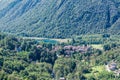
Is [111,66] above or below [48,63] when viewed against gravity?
below

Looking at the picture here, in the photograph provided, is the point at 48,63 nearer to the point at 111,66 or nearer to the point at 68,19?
the point at 111,66

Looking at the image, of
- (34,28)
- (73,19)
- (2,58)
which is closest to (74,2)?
(73,19)

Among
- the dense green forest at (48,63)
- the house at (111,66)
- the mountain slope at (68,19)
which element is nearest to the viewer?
the dense green forest at (48,63)

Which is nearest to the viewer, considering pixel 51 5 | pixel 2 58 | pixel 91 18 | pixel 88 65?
pixel 2 58

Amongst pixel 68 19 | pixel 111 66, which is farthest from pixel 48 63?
pixel 68 19

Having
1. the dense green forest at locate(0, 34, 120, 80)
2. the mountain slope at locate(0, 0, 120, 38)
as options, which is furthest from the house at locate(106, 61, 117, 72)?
the mountain slope at locate(0, 0, 120, 38)

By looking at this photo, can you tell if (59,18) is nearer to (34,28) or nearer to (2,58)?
(34,28)

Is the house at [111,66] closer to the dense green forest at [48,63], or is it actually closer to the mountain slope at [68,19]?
the dense green forest at [48,63]

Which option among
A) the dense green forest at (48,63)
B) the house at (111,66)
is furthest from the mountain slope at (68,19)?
the house at (111,66)
